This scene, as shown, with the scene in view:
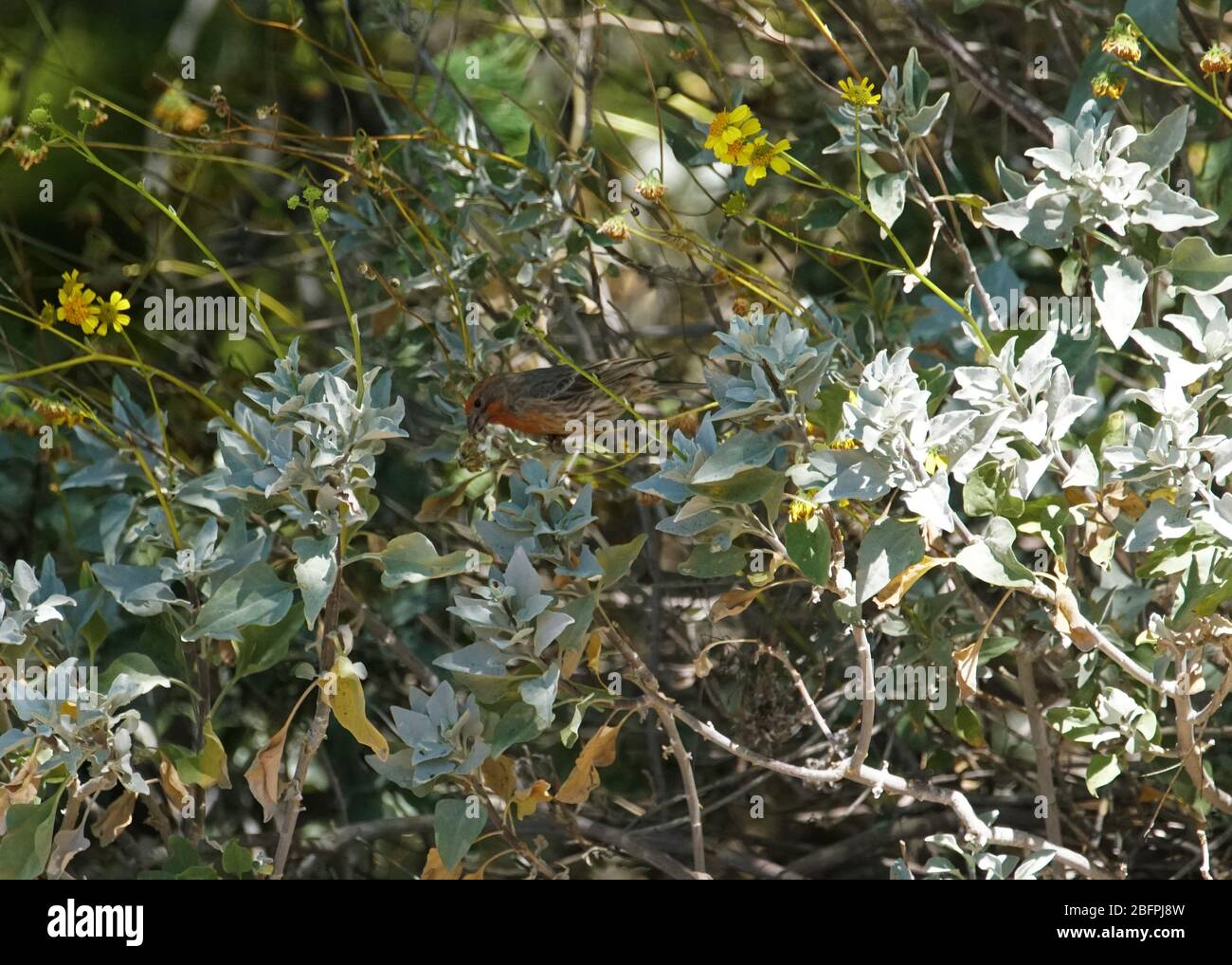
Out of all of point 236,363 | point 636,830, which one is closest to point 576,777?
point 636,830

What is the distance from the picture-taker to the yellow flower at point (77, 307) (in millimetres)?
1688

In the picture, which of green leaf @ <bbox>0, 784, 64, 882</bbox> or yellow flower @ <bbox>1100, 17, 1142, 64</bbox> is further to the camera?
green leaf @ <bbox>0, 784, 64, 882</bbox>

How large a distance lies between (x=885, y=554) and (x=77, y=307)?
3.56 feet

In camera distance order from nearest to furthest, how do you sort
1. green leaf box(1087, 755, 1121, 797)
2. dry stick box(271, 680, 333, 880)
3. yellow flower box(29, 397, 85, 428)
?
dry stick box(271, 680, 333, 880) → green leaf box(1087, 755, 1121, 797) → yellow flower box(29, 397, 85, 428)

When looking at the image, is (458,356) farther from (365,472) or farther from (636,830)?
(636,830)

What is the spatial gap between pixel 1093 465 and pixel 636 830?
968 millimetres

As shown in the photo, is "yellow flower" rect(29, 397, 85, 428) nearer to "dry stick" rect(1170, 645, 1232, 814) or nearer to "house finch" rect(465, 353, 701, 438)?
"house finch" rect(465, 353, 701, 438)

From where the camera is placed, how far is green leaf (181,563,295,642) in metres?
1.59

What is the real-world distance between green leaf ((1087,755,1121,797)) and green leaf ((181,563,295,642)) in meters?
1.09

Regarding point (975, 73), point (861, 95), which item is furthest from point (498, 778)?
point (975, 73)

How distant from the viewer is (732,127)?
159cm

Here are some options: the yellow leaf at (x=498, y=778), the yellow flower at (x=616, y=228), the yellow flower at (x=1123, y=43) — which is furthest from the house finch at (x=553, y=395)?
the yellow flower at (x=1123, y=43)

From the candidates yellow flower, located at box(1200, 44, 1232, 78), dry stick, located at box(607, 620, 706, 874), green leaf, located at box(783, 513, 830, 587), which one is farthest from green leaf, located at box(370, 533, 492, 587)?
yellow flower, located at box(1200, 44, 1232, 78)

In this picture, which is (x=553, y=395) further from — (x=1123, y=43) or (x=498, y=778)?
(x=1123, y=43)
